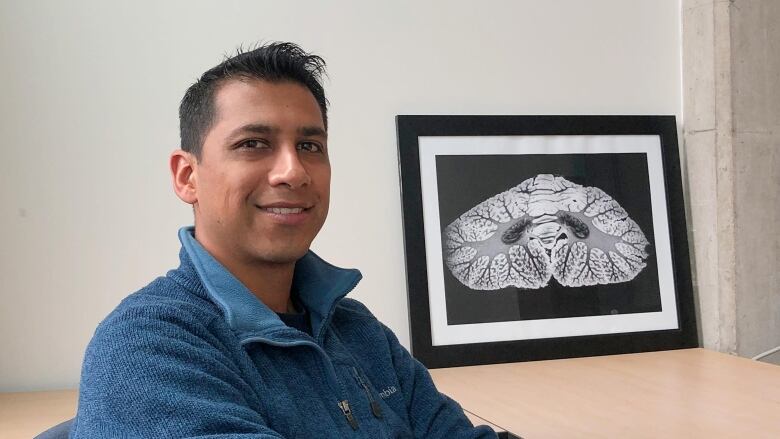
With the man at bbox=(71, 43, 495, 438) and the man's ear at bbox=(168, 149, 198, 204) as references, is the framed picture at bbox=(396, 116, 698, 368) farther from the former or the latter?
the man's ear at bbox=(168, 149, 198, 204)

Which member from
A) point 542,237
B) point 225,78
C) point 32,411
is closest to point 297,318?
point 225,78

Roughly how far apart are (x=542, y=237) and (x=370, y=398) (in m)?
1.42

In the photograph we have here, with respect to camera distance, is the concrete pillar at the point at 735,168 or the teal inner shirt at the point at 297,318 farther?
the concrete pillar at the point at 735,168

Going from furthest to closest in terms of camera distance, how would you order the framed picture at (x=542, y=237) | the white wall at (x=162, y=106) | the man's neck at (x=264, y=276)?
the framed picture at (x=542, y=237) < the white wall at (x=162, y=106) < the man's neck at (x=264, y=276)

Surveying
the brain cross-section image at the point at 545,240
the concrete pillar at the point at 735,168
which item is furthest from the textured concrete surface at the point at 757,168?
the brain cross-section image at the point at 545,240

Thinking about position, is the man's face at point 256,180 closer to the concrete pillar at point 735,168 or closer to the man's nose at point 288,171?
the man's nose at point 288,171

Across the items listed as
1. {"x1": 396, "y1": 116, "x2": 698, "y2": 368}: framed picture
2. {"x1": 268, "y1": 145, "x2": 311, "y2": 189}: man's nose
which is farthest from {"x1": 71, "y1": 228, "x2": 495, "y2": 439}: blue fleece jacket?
{"x1": 396, "y1": 116, "x2": 698, "y2": 368}: framed picture

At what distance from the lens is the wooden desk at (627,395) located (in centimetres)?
182

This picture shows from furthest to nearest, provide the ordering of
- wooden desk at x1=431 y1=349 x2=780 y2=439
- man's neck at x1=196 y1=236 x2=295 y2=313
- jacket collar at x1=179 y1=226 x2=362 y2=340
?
wooden desk at x1=431 y1=349 x2=780 y2=439
man's neck at x1=196 y1=236 x2=295 y2=313
jacket collar at x1=179 y1=226 x2=362 y2=340

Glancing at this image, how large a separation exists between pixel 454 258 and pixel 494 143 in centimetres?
41

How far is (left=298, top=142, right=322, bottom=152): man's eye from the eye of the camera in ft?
4.59

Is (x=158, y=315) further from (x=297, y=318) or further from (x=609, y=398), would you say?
(x=609, y=398)

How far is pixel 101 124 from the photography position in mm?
2309

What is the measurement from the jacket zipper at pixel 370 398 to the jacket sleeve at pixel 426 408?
0.53ft
